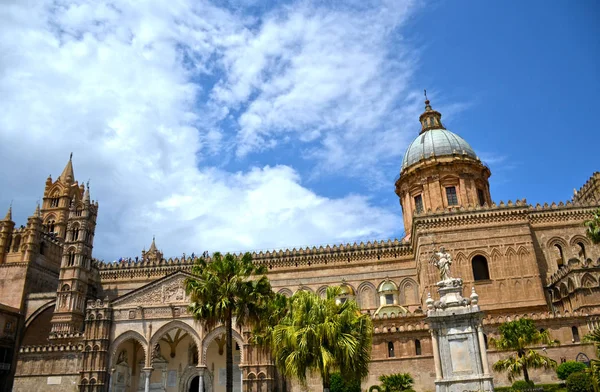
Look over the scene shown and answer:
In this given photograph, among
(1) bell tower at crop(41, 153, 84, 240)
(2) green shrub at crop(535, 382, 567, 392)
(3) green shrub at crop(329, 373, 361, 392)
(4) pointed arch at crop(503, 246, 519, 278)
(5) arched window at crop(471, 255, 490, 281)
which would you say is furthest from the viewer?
(1) bell tower at crop(41, 153, 84, 240)

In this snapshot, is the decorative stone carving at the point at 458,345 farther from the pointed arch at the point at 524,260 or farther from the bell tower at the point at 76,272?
the bell tower at the point at 76,272

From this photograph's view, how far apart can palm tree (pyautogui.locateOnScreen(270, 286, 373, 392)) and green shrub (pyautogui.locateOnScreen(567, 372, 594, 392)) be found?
344 inches

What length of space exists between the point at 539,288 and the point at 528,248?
300cm

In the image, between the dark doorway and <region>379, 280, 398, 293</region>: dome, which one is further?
<region>379, 280, 398, 293</region>: dome

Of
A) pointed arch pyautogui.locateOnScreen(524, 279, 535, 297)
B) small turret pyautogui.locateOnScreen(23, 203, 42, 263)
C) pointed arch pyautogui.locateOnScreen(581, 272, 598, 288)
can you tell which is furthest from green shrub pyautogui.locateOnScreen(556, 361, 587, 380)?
small turret pyautogui.locateOnScreen(23, 203, 42, 263)

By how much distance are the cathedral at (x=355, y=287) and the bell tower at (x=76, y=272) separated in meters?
0.10

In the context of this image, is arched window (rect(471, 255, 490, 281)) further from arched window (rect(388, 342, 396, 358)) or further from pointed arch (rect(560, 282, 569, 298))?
arched window (rect(388, 342, 396, 358))

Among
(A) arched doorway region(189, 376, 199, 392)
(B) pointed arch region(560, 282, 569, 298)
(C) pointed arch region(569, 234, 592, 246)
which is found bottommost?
(A) arched doorway region(189, 376, 199, 392)

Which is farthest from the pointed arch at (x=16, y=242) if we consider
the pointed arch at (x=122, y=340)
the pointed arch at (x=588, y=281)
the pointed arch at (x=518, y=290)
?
the pointed arch at (x=588, y=281)

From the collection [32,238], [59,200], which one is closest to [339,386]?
[32,238]

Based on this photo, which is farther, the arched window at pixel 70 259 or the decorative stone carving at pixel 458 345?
the arched window at pixel 70 259

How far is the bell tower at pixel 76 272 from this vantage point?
4003 cm

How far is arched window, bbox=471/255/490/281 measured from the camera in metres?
37.7

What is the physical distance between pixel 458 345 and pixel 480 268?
22.5m
